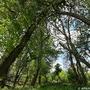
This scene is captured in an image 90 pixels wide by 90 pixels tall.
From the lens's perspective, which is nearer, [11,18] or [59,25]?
[11,18]

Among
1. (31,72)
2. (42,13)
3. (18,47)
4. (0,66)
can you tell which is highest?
(31,72)

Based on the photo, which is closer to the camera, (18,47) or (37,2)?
(37,2)

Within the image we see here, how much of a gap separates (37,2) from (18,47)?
12.8 feet

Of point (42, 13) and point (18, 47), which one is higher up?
point (42, 13)

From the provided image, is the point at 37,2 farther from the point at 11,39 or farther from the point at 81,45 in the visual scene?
the point at 81,45

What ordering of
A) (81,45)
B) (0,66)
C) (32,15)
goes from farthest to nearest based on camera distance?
1. (81,45)
2. (0,66)
3. (32,15)

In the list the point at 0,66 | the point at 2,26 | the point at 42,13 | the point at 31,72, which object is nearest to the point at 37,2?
the point at 42,13

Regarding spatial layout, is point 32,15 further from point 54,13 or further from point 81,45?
point 81,45

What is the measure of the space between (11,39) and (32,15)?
6.28 meters

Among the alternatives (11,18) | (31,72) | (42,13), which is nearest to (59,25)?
(11,18)

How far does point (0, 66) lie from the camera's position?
20.5 m

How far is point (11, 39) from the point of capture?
2497 centimetres

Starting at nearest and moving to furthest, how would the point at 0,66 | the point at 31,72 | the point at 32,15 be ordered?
the point at 32,15, the point at 0,66, the point at 31,72

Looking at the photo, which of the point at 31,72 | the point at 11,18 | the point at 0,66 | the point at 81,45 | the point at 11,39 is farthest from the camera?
the point at 31,72
